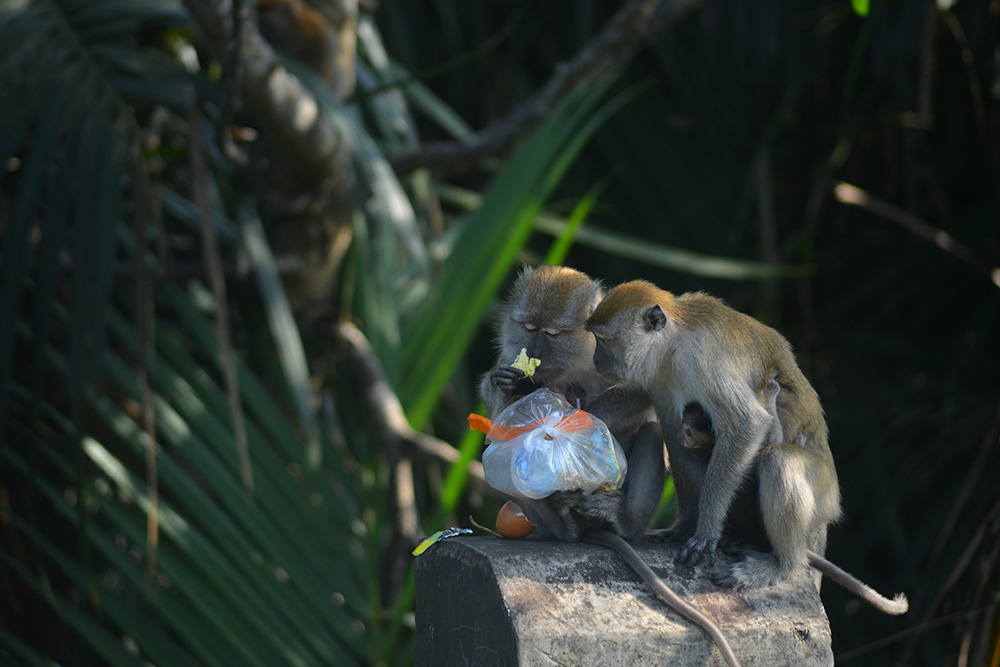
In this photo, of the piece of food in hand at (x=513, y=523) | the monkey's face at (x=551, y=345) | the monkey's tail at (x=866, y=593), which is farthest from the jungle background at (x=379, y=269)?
the monkey's face at (x=551, y=345)

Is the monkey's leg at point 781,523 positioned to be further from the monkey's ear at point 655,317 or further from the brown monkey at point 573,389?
the monkey's ear at point 655,317

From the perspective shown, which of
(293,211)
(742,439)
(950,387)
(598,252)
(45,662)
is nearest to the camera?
(742,439)

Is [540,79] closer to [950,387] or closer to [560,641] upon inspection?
[950,387]

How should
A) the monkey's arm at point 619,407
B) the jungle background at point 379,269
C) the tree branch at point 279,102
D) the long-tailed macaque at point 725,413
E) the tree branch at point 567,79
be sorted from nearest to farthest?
the long-tailed macaque at point 725,413, the monkey's arm at point 619,407, the jungle background at point 379,269, the tree branch at point 279,102, the tree branch at point 567,79

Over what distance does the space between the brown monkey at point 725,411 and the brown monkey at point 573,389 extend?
0.33ft

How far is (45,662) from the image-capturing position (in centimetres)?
338

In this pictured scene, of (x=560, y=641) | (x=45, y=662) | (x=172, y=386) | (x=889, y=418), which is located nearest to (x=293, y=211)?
(x=172, y=386)

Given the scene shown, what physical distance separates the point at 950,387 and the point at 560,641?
13.8 ft

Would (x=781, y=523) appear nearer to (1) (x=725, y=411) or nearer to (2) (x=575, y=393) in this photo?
(1) (x=725, y=411)

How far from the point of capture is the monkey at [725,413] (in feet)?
8.91

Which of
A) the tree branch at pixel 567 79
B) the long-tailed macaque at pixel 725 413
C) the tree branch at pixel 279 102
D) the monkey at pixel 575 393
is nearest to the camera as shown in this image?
the long-tailed macaque at pixel 725 413

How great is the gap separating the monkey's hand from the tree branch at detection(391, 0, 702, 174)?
8.82 ft

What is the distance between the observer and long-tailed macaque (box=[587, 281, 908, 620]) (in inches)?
107

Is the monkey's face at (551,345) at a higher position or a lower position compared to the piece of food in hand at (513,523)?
higher
